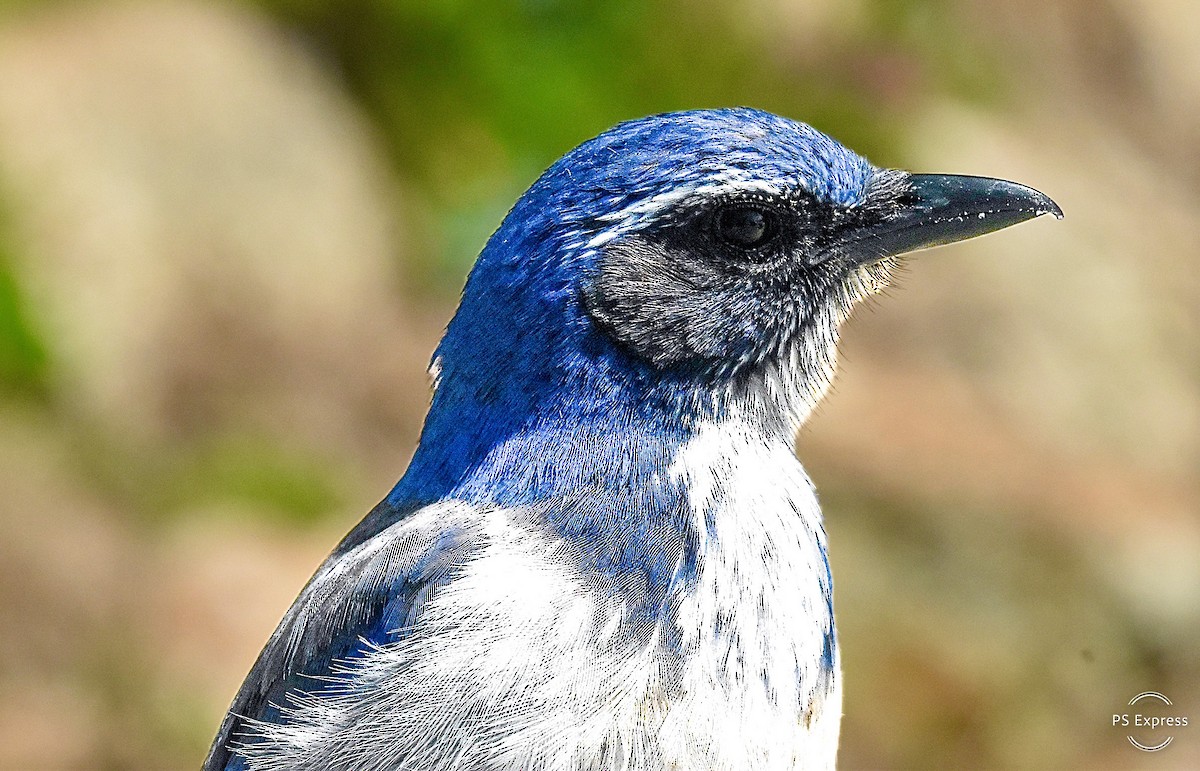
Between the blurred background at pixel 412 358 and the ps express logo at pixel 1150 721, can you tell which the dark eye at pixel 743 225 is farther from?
the ps express logo at pixel 1150 721

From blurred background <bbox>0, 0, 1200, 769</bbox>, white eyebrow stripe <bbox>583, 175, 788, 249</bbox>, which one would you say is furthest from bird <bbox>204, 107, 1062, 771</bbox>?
blurred background <bbox>0, 0, 1200, 769</bbox>

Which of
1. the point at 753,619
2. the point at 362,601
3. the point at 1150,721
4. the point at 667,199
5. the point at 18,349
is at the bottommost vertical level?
the point at 753,619

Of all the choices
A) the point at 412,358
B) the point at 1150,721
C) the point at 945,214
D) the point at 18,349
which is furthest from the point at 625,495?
the point at 412,358

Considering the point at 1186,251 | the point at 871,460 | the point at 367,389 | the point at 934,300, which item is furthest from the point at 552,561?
the point at 1186,251

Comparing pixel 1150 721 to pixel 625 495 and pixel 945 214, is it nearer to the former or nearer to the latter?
pixel 945 214

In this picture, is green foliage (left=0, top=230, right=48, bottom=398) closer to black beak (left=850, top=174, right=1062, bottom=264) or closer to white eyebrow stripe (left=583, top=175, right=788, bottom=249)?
white eyebrow stripe (left=583, top=175, right=788, bottom=249)
